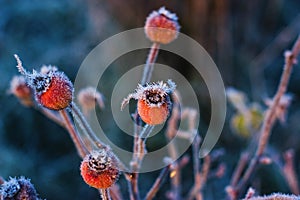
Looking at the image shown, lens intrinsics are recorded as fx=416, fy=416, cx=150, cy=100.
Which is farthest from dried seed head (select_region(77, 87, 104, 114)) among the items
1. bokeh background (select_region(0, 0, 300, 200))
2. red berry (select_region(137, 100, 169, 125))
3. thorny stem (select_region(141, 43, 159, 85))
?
bokeh background (select_region(0, 0, 300, 200))

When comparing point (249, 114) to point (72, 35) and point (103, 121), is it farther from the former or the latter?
point (72, 35)

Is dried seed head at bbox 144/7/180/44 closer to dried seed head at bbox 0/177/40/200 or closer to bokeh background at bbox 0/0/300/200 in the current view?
dried seed head at bbox 0/177/40/200

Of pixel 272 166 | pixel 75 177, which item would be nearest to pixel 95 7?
pixel 75 177

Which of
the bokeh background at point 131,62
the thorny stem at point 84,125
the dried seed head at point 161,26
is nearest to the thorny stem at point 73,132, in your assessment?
the thorny stem at point 84,125

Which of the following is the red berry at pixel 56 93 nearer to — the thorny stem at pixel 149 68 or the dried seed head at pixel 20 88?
the thorny stem at pixel 149 68

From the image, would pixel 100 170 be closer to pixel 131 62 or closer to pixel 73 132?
pixel 73 132
